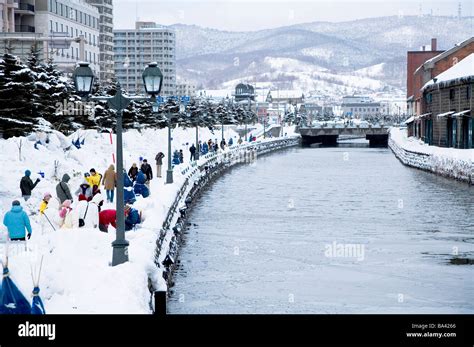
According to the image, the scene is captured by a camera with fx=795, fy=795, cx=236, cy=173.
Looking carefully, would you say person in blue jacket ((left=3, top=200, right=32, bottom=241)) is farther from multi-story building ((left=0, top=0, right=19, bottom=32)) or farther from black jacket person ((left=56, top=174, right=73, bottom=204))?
multi-story building ((left=0, top=0, right=19, bottom=32))

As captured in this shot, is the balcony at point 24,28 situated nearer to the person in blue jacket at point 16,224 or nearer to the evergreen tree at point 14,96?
the evergreen tree at point 14,96

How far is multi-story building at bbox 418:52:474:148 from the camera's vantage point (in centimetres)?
6191

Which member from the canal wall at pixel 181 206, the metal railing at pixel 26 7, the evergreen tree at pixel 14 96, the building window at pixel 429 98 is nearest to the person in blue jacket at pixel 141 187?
the canal wall at pixel 181 206

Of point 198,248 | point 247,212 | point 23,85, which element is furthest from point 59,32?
point 198,248

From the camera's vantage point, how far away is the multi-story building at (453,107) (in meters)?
61.9

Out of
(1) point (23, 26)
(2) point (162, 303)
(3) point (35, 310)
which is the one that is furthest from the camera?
(1) point (23, 26)

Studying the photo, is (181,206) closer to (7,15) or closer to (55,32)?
(7,15)

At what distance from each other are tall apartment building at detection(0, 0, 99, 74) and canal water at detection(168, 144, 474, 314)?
93.4 ft

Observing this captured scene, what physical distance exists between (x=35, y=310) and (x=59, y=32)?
68803 mm

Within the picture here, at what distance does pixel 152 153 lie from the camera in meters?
58.4

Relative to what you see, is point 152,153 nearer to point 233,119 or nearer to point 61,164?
point 61,164

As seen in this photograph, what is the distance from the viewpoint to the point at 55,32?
7631cm

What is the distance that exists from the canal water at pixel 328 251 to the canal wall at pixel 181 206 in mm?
602

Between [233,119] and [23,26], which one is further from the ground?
[23,26]
